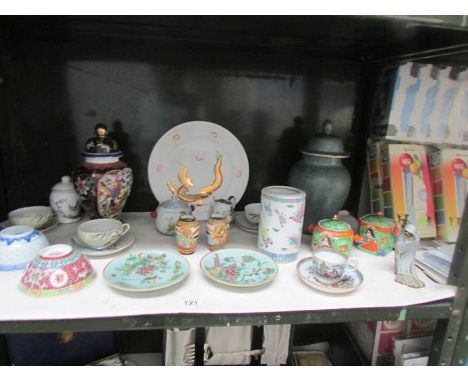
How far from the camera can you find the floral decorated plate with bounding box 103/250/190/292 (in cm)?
56

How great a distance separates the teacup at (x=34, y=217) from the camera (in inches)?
28.0

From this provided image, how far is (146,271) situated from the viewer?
2.00 feet

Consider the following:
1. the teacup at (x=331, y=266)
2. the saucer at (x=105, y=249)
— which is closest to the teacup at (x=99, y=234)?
the saucer at (x=105, y=249)

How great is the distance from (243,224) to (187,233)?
0.21 metres

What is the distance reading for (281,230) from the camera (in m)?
0.65

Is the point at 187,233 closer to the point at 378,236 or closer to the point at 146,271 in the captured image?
the point at 146,271

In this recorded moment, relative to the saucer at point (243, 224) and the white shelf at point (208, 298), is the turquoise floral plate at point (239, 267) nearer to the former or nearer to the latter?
the white shelf at point (208, 298)

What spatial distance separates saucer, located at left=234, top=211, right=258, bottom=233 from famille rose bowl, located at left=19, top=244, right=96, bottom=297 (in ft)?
1.23

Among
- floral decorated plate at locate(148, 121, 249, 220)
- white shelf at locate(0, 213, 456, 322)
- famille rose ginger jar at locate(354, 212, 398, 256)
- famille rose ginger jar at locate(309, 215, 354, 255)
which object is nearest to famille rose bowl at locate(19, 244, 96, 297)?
white shelf at locate(0, 213, 456, 322)

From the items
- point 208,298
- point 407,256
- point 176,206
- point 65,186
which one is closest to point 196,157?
point 176,206

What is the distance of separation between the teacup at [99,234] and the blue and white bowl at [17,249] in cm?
8

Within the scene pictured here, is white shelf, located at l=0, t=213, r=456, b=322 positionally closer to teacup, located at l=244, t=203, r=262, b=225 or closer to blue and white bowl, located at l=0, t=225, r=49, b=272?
blue and white bowl, located at l=0, t=225, r=49, b=272

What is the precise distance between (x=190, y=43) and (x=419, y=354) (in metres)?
0.97

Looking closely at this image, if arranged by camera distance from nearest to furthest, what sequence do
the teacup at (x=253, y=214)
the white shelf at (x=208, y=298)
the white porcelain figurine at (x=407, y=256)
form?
1. the white shelf at (x=208, y=298)
2. the white porcelain figurine at (x=407, y=256)
3. the teacup at (x=253, y=214)
